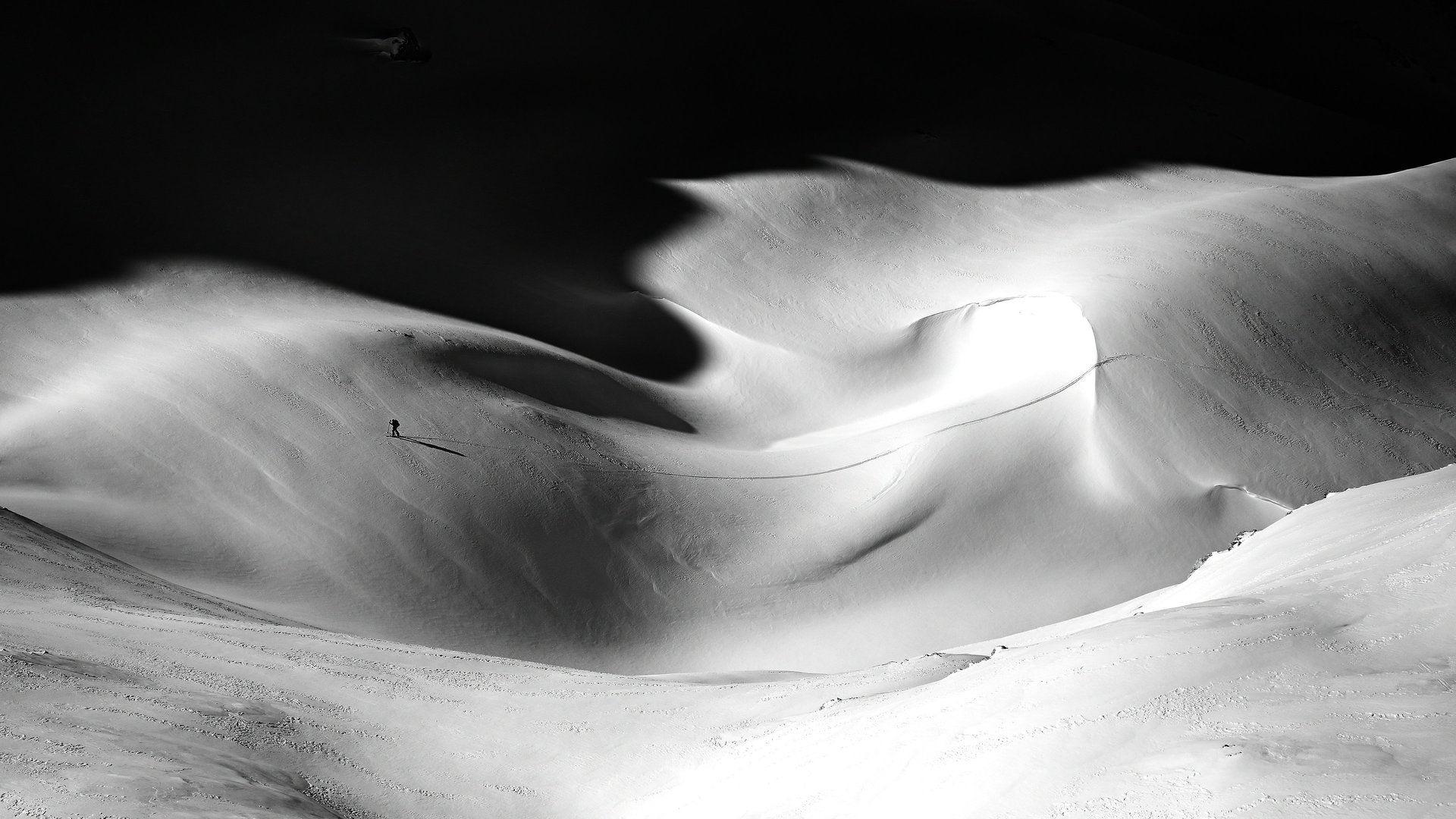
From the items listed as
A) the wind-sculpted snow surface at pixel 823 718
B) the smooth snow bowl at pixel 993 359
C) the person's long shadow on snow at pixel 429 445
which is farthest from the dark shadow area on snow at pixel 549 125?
the wind-sculpted snow surface at pixel 823 718

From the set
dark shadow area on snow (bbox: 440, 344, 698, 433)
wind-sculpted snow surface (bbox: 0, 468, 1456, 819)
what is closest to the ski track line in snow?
dark shadow area on snow (bbox: 440, 344, 698, 433)

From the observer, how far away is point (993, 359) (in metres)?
12.2

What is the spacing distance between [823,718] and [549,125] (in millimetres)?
12795

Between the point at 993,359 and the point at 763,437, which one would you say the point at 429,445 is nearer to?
the point at 763,437

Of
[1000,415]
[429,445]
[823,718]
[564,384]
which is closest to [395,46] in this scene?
[564,384]

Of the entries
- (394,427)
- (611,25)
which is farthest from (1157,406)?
(611,25)

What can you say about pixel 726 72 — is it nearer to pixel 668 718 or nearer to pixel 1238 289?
pixel 1238 289

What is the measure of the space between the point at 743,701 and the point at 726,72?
44.0 ft

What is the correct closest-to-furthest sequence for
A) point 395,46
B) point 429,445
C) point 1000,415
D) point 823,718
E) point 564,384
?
point 823,718
point 429,445
point 1000,415
point 564,384
point 395,46

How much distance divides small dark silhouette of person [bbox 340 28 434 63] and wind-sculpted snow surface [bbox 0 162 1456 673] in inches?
212

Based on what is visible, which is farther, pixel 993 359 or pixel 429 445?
pixel 993 359

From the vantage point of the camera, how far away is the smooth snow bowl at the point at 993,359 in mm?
11438

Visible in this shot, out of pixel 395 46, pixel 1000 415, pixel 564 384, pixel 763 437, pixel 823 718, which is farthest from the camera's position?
pixel 395 46

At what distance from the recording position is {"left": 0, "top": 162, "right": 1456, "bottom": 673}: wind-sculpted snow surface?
936cm
